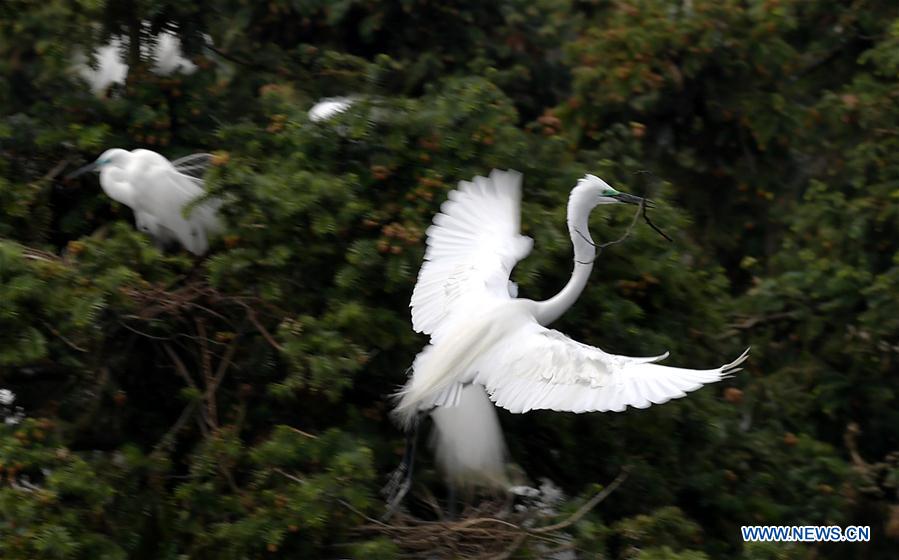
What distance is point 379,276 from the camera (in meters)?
4.14

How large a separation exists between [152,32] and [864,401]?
299cm

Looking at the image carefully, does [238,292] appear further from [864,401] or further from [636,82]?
[864,401]

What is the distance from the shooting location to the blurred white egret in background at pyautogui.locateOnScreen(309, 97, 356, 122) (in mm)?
4406

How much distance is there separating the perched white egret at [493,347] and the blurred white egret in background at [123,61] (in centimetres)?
134

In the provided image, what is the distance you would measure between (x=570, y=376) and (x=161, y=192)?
1.74 meters

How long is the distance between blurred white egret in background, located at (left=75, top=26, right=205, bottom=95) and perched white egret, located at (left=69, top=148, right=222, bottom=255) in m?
0.38

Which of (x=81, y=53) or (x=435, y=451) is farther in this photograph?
(x=81, y=53)

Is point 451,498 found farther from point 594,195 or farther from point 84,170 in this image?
point 84,170

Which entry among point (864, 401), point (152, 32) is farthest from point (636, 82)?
point (152, 32)

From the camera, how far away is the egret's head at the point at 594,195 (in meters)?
4.02

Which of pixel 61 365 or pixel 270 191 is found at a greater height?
pixel 270 191

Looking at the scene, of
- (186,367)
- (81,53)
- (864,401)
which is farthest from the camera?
(864,401)

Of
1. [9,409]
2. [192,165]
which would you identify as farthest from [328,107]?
[9,409]

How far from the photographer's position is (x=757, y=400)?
4.94 meters
